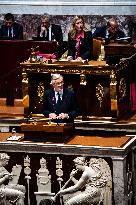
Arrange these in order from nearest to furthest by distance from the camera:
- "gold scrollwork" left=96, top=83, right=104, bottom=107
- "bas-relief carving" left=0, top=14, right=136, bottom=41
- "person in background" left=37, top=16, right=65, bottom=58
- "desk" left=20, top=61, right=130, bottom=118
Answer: "desk" left=20, top=61, right=130, bottom=118
"gold scrollwork" left=96, top=83, right=104, bottom=107
"person in background" left=37, top=16, right=65, bottom=58
"bas-relief carving" left=0, top=14, right=136, bottom=41

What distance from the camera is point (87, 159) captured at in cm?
1502

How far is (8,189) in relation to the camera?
1539cm

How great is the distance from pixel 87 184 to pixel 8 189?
48.5 inches

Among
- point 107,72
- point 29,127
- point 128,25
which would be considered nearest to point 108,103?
point 107,72

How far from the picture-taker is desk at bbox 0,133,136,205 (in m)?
14.9

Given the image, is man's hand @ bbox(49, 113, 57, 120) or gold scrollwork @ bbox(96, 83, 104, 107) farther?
gold scrollwork @ bbox(96, 83, 104, 107)

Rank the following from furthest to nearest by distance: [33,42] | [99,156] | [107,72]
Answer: [33,42], [107,72], [99,156]

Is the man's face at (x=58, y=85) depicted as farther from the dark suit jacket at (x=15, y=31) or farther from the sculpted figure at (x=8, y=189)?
the dark suit jacket at (x=15, y=31)

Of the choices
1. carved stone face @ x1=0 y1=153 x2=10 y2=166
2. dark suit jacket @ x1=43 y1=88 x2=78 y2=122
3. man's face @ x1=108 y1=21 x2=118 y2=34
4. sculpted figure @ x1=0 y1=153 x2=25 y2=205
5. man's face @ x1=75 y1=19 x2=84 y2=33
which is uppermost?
man's face @ x1=75 y1=19 x2=84 y2=33

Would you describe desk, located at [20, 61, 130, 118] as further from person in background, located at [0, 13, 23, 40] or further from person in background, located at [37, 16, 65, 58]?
person in background, located at [0, 13, 23, 40]

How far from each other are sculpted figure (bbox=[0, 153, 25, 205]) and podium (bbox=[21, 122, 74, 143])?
19.2 inches

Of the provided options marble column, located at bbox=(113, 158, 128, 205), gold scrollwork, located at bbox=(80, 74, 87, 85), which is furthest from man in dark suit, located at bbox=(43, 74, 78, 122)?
marble column, located at bbox=(113, 158, 128, 205)

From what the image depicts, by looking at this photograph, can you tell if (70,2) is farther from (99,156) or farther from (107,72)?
(99,156)

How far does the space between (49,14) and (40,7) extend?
31cm
